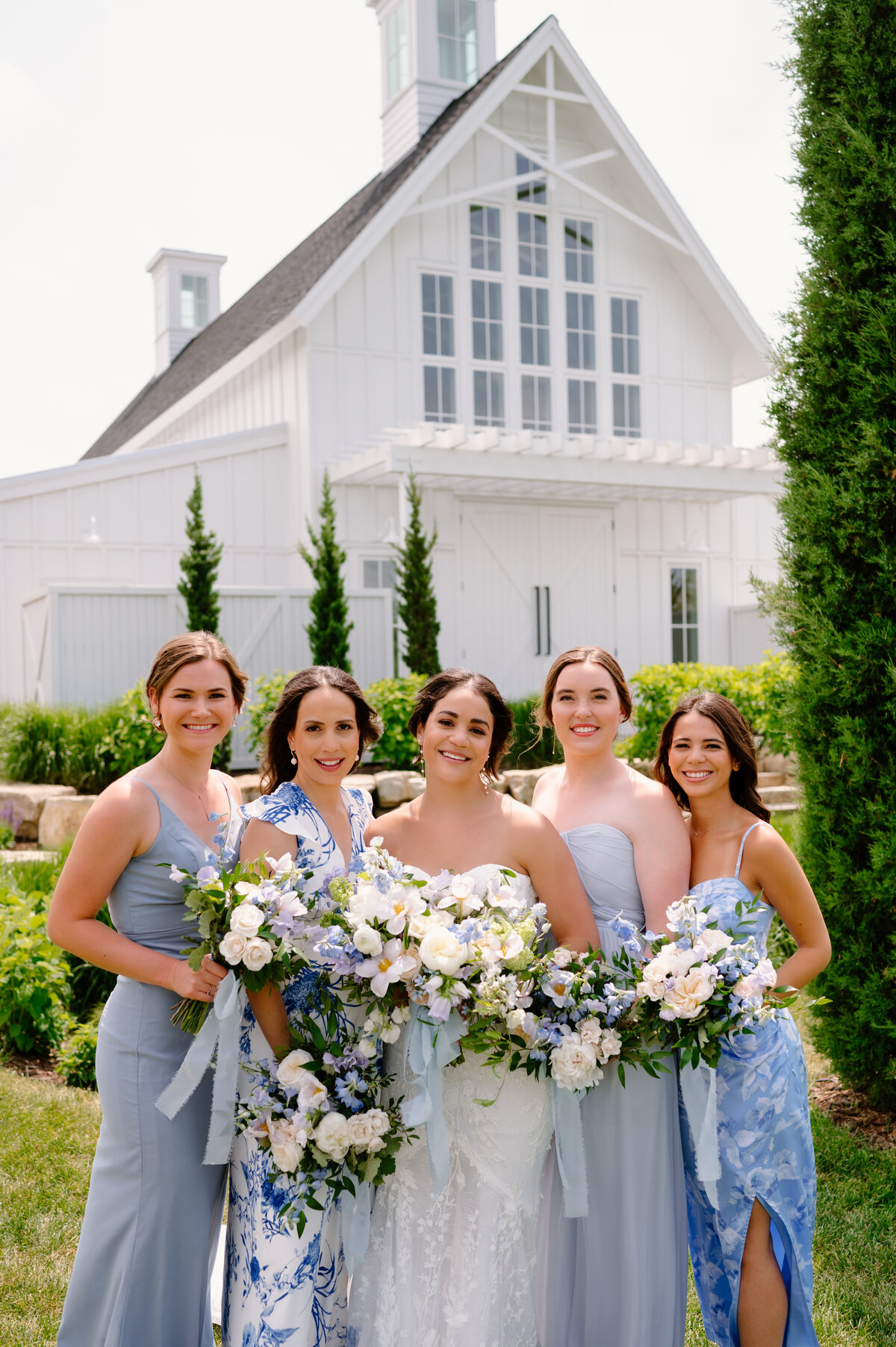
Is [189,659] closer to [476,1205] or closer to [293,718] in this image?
[293,718]

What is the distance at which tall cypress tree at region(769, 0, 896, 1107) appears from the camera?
15.8 ft

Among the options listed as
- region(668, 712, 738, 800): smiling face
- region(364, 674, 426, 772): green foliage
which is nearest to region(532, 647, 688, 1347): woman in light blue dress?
region(668, 712, 738, 800): smiling face

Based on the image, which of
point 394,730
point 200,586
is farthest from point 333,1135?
point 200,586

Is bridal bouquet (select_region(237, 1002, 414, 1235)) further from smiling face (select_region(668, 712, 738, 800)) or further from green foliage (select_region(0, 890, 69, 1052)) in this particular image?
green foliage (select_region(0, 890, 69, 1052))

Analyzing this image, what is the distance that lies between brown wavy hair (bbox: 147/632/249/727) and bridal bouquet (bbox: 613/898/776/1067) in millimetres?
1457

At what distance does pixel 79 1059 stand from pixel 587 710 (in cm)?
409

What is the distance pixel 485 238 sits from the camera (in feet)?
52.6

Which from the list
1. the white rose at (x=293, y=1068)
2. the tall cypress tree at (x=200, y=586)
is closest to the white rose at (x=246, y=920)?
the white rose at (x=293, y=1068)

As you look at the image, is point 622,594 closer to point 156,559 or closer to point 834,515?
point 156,559

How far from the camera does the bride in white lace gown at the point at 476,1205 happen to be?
2.85 metres

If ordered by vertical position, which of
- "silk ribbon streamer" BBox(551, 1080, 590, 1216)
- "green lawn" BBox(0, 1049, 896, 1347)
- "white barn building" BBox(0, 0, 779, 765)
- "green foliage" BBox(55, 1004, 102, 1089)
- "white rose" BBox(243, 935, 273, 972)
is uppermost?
"white barn building" BBox(0, 0, 779, 765)

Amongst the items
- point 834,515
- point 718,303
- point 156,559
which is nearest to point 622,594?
point 718,303

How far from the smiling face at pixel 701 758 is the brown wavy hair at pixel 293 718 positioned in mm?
979

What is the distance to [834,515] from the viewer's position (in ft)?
16.3
